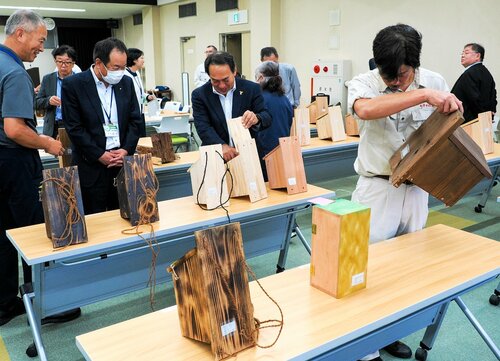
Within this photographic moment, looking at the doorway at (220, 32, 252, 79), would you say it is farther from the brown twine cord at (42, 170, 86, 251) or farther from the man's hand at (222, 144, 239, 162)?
the brown twine cord at (42, 170, 86, 251)

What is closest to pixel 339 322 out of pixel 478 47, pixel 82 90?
pixel 82 90

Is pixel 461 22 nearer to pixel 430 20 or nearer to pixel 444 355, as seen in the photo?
pixel 430 20

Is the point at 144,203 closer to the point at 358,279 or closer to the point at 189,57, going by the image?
the point at 358,279

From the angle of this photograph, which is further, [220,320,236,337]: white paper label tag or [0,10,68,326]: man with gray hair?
[0,10,68,326]: man with gray hair

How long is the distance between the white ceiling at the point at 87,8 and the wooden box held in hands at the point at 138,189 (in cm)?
1052

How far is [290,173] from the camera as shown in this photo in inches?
101

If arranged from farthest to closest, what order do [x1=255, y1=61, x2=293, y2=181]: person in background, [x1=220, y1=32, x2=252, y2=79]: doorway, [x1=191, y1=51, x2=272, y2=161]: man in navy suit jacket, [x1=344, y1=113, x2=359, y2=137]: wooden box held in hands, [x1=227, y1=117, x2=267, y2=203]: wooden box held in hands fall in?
[x1=220, y1=32, x2=252, y2=79]: doorway < [x1=344, y1=113, x2=359, y2=137]: wooden box held in hands < [x1=255, y1=61, x2=293, y2=181]: person in background < [x1=191, y1=51, x2=272, y2=161]: man in navy suit jacket < [x1=227, y1=117, x2=267, y2=203]: wooden box held in hands

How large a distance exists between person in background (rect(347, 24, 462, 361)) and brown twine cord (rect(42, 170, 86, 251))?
3.94 feet

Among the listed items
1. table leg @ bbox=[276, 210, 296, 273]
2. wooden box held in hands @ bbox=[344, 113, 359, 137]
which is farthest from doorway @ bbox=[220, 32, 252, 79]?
table leg @ bbox=[276, 210, 296, 273]

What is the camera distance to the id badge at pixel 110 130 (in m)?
2.73

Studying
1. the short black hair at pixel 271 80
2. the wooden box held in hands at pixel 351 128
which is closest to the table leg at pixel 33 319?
the short black hair at pixel 271 80

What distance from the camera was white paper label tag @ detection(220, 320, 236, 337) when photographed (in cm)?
111

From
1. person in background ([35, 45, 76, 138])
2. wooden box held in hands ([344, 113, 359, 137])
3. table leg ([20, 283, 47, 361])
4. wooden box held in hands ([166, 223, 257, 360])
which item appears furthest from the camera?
wooden box held in hands ([344, 113, 359, 137])

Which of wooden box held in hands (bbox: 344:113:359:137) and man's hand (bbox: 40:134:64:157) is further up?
man's hand (bbox: 40:134:64:157)
